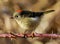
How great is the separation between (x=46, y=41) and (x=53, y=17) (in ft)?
0.83

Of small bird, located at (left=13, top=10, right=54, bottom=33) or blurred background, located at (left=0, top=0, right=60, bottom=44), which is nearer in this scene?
small bird, located at (left=13, top=10, right=54, bottom=33)

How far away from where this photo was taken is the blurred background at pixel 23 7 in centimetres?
221

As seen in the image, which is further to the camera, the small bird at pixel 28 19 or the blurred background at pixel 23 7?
the blurred background at pixel 23 7

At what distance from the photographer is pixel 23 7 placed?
244cm

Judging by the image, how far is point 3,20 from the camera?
2.27 m

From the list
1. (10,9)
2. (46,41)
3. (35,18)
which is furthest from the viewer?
(10,9)

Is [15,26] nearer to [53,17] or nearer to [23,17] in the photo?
[53,17]

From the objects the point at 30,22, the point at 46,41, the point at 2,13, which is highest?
the point at 2,13

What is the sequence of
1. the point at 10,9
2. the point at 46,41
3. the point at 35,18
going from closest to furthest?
the point at 35,18, the point at 46,41, the point at 10,9

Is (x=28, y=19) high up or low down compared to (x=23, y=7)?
down

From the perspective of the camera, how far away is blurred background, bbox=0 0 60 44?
7.24 feet

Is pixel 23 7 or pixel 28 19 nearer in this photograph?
pixel 28 19

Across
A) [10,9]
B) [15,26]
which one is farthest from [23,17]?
[10,9]

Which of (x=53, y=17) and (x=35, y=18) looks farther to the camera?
(x=53, y=17)
